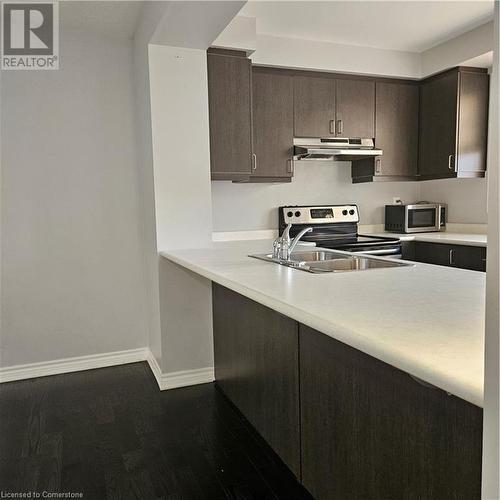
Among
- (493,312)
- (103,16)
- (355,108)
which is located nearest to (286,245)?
(493,312)

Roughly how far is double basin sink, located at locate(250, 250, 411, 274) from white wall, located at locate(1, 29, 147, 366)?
4.41 feet

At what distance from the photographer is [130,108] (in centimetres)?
325

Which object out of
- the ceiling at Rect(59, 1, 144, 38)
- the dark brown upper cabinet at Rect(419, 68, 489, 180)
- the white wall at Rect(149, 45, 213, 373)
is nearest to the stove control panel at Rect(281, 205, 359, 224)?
the dark brown upper cabinet at Rect(419, 68, 489, 180)

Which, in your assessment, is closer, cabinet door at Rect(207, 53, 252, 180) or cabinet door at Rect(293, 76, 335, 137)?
cabinet door at Rect(207, 53, 252, 180)

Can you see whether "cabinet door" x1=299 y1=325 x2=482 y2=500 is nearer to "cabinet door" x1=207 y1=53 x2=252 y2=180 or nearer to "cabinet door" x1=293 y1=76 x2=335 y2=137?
"cabinet door" x1=207 y1=53 x2=252 y2=180

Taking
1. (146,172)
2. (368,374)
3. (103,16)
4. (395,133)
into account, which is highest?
(103,16)

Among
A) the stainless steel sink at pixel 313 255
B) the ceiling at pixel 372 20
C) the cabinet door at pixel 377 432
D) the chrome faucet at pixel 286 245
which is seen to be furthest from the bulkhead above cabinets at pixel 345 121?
the cabinet door at pixel 377 432

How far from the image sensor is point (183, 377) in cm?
295

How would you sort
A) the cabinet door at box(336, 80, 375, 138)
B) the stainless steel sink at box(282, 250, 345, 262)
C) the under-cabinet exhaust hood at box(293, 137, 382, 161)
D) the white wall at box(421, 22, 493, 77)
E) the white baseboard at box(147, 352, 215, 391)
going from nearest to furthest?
the stainless steel sink at box(282, 250, 345, 262) → the white baseboard at box(147, 352, 215, 391) → the white wall at box(421, 22, 493, 77) → the under-cabinet exhaust hood at box(293, 137, 382, 161) → the cabinet door at box(336, 80, 375, 138)

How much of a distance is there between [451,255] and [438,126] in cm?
115

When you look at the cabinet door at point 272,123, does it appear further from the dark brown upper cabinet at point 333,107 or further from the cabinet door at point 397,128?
the cabinet door at point 397,128

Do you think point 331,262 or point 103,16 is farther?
point 103,16

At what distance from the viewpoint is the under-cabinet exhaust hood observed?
3.57 m

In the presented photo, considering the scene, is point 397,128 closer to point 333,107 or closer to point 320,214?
point 333,107
